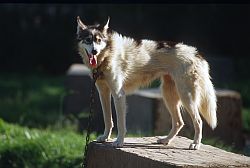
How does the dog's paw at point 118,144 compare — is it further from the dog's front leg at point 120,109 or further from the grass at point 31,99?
the grass at point 31,99

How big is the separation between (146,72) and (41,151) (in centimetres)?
284

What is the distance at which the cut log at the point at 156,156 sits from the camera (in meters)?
6.55

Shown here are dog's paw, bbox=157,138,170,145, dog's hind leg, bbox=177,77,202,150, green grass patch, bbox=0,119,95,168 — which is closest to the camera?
dog's hind leg, bbox=177,77,202,150

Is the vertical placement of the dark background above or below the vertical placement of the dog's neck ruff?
above

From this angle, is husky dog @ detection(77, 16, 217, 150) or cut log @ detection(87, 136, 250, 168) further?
husky dog @ detection(77, 16, 217, 150)

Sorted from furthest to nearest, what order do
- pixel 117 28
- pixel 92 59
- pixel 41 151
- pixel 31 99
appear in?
pixel 117 28 → pixel 31 99 → pixel 41 151 → pixel 92 59

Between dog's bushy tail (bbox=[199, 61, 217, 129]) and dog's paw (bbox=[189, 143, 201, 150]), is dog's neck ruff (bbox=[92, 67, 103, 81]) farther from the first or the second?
dog's paw (bbox=[189, 143, 201, 150])

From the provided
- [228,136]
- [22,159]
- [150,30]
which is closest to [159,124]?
[228,136]

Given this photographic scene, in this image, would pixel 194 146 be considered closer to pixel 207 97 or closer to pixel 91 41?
pixel 207 97

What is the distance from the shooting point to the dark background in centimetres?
1903

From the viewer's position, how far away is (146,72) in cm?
703

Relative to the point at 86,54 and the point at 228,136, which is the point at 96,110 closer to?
the point at 228,136

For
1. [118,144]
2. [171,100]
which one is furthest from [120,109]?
[171,100]

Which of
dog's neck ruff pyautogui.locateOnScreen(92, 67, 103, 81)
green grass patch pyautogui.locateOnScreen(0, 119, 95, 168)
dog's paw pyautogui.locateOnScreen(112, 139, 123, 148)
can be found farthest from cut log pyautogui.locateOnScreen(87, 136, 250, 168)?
green grass patch pyautogui.locateOnScreen(0, 119, 95, 168)
